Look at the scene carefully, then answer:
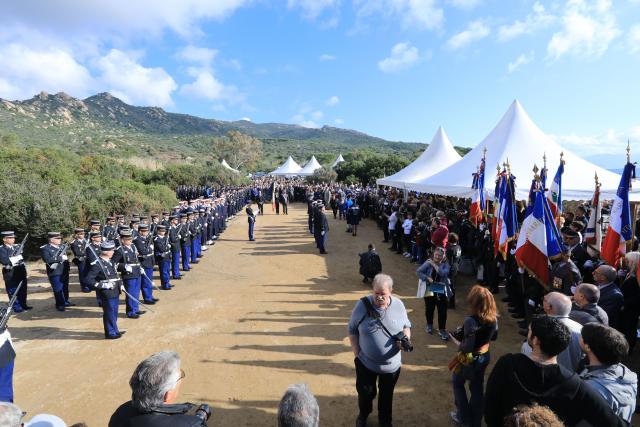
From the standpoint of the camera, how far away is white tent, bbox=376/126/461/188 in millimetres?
15469

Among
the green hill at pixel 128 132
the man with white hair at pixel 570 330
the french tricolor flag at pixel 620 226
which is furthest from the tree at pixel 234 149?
the man with white hair at pixel 570 330

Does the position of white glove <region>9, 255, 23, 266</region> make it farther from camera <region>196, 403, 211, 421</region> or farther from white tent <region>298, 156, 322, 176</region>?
white tent <region>298, 156, 322, 176</region>

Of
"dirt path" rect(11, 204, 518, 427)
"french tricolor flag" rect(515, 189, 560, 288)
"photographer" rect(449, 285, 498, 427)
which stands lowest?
"dirt path" rect(11, 204, 518, 427)

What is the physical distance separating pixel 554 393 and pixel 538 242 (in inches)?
161

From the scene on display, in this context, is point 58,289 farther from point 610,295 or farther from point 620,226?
point 620,226

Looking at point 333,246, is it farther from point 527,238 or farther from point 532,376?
point 532,376

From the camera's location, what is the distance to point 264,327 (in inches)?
244

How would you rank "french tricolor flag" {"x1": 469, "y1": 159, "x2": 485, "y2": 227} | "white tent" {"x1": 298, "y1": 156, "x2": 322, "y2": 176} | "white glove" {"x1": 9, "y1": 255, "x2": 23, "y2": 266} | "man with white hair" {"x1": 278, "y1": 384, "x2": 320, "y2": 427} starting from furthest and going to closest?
"white tent" {"x1": 298, "y1": 156, "x2": 322, "y2": 176}
"french tricolor flag" {"x1": 469, "y1": 159, "x2": 485, "y2": 227}
"white glove" {"x1": 9, "y1": 255, "x2": 23, "y2": 266}
"man with white hair" {"x1": 278, "y1": 384, "x2": 320, "y2": 427}

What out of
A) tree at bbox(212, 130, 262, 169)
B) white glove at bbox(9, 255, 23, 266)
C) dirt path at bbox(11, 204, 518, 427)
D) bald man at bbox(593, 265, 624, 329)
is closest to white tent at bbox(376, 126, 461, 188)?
dirt path at bbox(11, 204, 518, 427)

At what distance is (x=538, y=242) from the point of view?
5.55 metres

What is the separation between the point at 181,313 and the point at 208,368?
2.41m

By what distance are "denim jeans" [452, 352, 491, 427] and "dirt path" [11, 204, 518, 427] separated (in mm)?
397

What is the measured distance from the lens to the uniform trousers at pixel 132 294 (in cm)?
680

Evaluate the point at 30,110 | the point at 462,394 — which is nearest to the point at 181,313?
the point at 462,394
